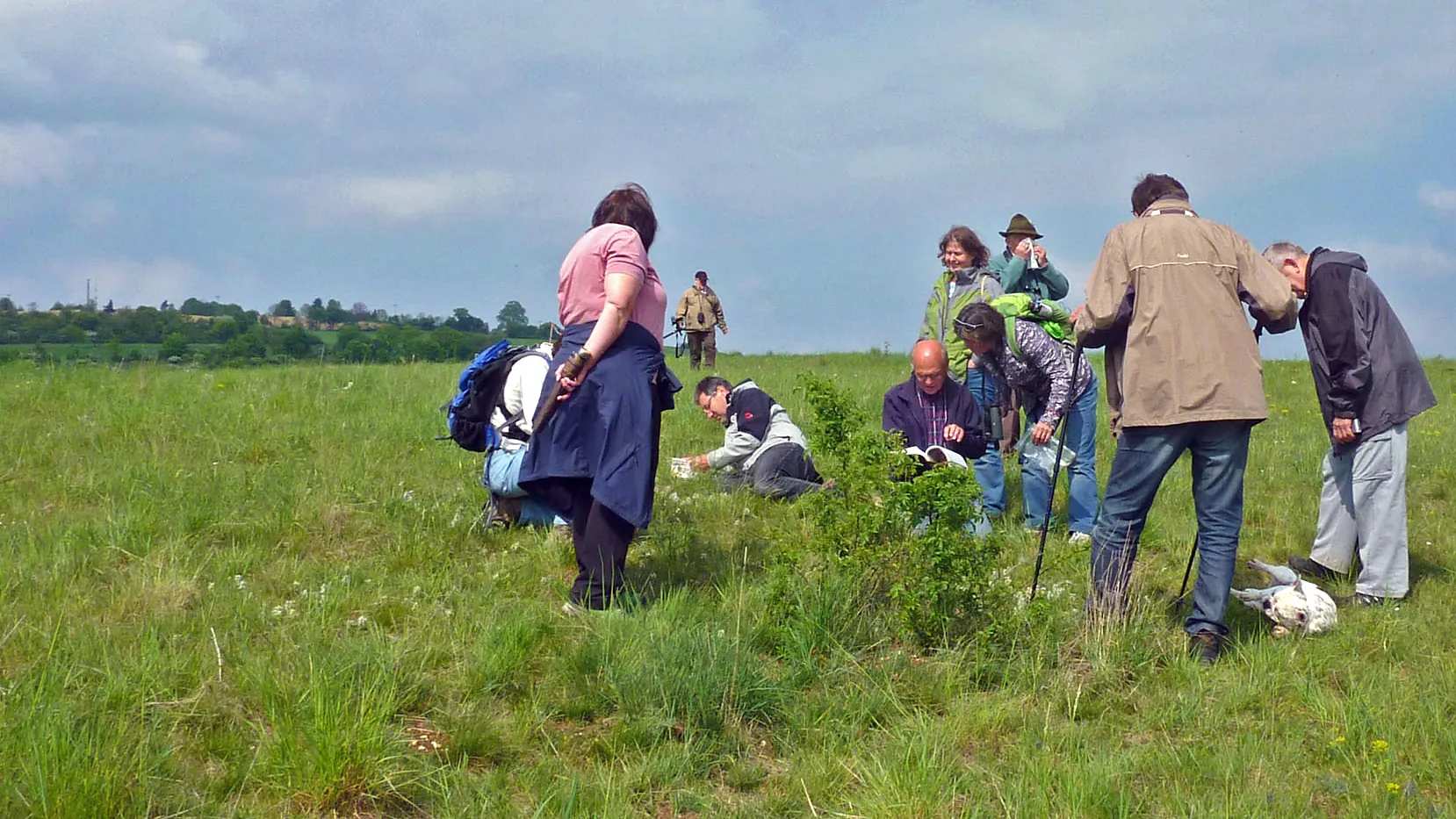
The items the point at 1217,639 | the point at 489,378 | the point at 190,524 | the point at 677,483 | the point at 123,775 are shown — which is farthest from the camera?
the point at 677,483

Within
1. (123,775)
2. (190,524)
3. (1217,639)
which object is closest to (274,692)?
(123,775)

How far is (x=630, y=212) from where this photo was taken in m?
4.69

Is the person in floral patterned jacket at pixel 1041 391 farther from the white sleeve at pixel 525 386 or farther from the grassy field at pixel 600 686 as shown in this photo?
the white sleeve at pixel 525 386

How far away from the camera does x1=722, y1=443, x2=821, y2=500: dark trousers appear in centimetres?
753

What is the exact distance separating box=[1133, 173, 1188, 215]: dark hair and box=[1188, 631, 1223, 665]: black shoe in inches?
73.6

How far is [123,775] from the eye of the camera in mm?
3002

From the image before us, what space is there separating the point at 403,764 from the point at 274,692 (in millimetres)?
597

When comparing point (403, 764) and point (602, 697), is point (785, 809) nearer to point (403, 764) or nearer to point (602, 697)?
point (602, 697)

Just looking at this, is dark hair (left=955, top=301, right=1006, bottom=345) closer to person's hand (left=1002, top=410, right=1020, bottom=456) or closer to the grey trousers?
person's hand (left=1002, top=410, right=1020, bottom=456)

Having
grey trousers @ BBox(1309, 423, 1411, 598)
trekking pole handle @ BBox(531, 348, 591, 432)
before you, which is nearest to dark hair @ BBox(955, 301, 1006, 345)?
Answer: grey trousers @ BBox(1309, 423, 1411, 598)

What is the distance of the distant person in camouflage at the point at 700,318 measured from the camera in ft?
61.6

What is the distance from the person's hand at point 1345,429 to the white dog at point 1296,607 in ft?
3.01

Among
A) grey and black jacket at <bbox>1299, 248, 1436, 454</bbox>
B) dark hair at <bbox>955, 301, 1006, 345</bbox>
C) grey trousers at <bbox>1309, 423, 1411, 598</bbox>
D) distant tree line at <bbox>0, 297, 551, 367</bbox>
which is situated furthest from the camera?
distant tree line at <bbox>0, 297, 551, 367</bbox>

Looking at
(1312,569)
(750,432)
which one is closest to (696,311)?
(750,432)
